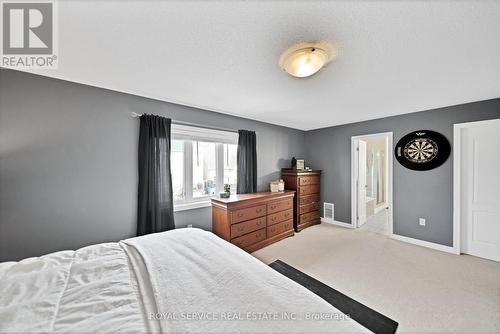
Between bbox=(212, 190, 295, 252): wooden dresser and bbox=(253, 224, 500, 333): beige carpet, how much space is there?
20 cm

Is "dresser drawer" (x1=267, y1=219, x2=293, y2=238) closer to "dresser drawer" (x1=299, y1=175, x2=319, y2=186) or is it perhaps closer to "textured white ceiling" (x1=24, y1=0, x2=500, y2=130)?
"dresser drawer" (x1=299, y1=175, x2=319, y2=186)

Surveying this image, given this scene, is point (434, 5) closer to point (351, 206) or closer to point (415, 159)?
point (415, 159)

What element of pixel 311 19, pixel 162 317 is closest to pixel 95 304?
pixel 162 317

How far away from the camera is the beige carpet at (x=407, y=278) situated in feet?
5.49

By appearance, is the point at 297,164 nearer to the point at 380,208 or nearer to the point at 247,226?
the point at 247,226

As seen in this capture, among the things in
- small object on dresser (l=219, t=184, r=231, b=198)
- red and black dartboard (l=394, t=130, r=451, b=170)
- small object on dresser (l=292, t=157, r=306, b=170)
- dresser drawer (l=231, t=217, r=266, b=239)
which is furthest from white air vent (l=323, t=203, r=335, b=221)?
small object on dresser (l=219, t=184, r=231, b=198)

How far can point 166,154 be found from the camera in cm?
262

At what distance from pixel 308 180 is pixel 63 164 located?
412 centimetres

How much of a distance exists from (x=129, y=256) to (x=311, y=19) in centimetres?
202

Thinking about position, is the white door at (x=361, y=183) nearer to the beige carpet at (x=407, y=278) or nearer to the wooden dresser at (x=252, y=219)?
the beige carpet at (x=407, y=278)

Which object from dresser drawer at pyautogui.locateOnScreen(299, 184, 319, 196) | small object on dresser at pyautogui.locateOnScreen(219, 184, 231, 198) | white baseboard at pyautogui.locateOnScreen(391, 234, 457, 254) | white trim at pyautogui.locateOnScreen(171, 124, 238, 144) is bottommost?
white baseboard at pyautogui.locateOnScreen(391, 234, 457, 254)

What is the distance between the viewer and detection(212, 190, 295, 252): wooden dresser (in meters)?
2.80

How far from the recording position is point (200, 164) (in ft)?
10.4

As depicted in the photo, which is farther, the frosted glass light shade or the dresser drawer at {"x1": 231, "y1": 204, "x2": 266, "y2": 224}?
the dresser drawer at {"x1": 231, "y1": 204, "x2": 266, "y2": 224}
